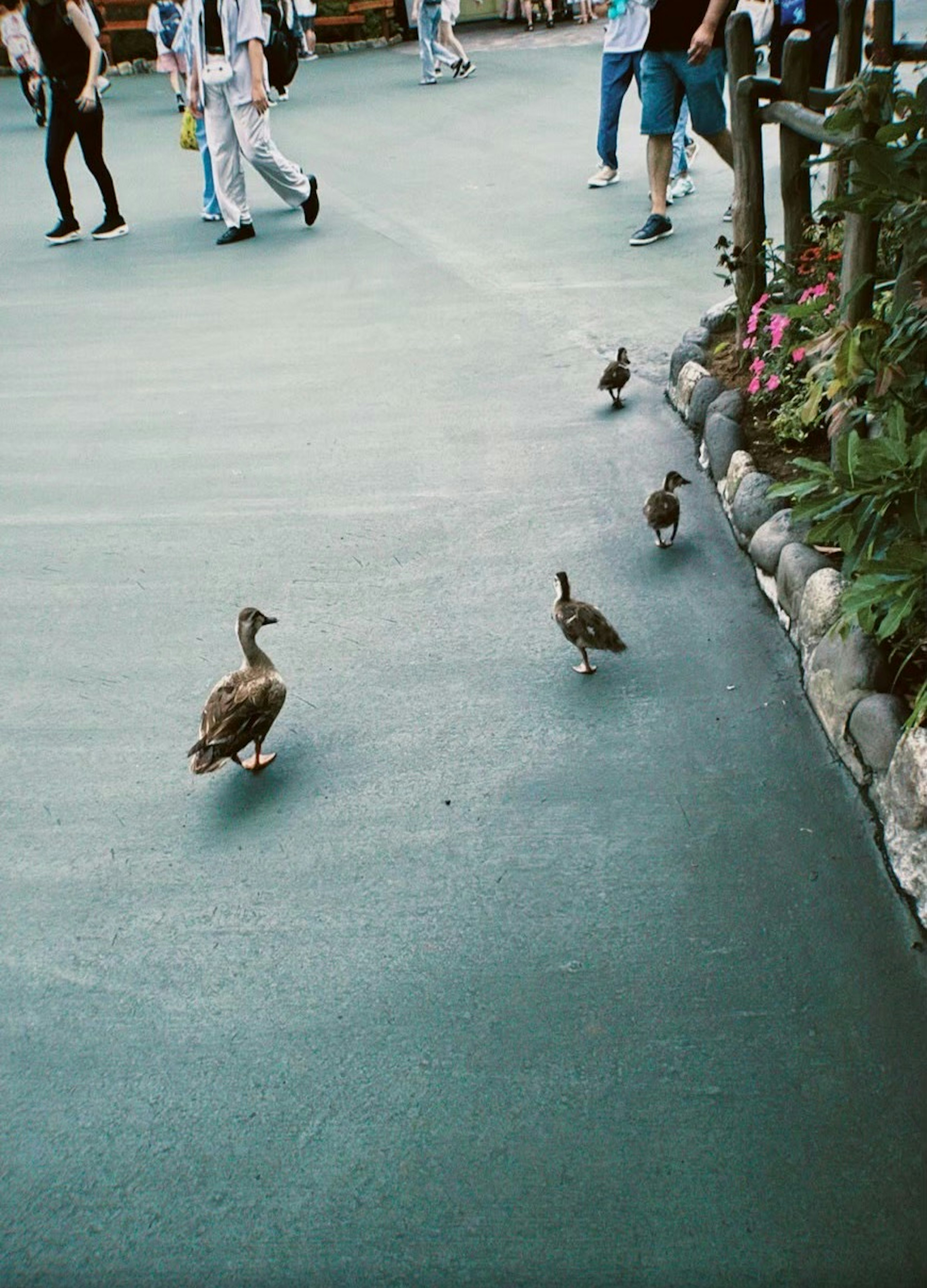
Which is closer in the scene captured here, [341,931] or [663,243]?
[341,931]

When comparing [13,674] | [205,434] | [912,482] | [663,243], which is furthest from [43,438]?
[912,482]

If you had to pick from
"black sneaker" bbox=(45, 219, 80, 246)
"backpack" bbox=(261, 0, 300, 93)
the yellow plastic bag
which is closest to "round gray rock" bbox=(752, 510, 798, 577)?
"backpack" bbox=(261, 0, 300, 93)

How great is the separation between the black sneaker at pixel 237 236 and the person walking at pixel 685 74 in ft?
13.7

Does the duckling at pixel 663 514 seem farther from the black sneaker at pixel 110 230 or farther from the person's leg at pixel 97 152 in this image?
the black sneaker at pixel 110 230

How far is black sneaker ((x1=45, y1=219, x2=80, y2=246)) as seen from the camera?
12969mm

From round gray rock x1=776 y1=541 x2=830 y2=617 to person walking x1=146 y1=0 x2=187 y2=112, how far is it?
18.8 m

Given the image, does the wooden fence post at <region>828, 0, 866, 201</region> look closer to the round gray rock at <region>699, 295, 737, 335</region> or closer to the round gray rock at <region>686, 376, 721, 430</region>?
the round gray rock at <region>686, 376, 721, 430</region>

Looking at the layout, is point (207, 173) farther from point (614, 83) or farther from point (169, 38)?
point (169, 38)

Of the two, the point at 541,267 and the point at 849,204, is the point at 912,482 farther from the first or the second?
the point at 541,267

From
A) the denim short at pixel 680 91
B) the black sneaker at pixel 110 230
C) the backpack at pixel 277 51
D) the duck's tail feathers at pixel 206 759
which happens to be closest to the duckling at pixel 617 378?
the denim short at pixel 680 91

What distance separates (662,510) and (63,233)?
30.7ft

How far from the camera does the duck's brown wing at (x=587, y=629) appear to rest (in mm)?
5070

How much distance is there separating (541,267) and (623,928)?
7.71 m

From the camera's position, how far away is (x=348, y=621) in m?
5.76
